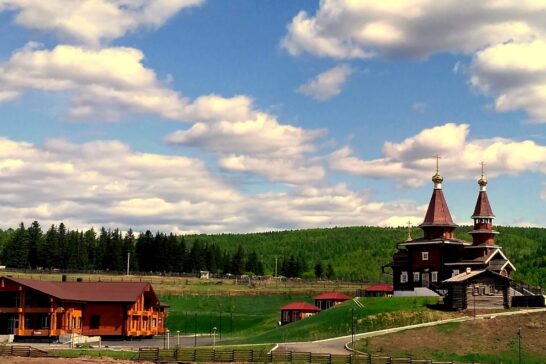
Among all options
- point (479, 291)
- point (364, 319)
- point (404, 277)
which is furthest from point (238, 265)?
point (479, 291)

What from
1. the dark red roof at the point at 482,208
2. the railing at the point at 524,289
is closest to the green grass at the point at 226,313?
the dark red roof at the point at 482,208

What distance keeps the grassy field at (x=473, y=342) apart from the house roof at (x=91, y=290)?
104ft

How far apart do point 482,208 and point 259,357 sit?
3856 centimetres

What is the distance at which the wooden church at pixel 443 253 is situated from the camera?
82438mm

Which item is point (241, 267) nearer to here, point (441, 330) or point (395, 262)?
point (395, 262)

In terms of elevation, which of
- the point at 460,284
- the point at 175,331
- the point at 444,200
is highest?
the point at 444,200

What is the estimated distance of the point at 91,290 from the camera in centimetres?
8800

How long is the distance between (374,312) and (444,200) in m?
19.6

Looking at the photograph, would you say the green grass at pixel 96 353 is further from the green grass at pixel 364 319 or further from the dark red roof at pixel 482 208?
the dark red roof at pixel 482 208

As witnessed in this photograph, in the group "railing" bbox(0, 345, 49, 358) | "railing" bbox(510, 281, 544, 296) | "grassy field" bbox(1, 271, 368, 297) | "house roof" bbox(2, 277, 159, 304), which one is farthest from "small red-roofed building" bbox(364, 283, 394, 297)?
"railing" bbox(0, 345, 49, 358)

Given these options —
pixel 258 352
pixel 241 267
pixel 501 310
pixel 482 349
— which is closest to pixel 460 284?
pixel 501 310

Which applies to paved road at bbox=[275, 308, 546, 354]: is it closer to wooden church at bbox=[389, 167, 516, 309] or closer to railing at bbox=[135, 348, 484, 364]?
railing at bbox=[135, 348, 484, 364]

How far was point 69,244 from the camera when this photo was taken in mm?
155875

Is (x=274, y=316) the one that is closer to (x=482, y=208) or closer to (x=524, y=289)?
(x=482, y=208)
